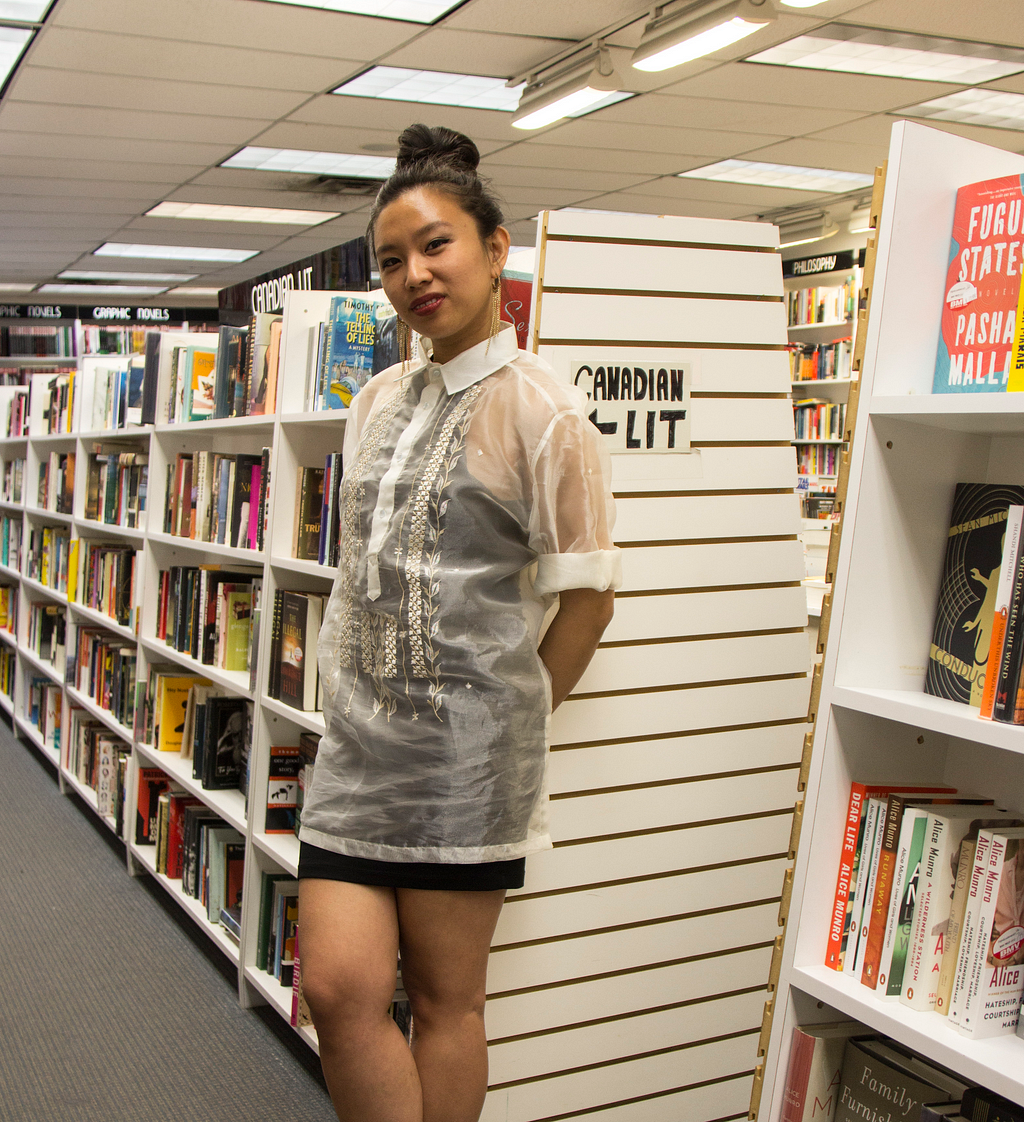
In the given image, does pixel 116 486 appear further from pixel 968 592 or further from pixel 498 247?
pixel 968 592

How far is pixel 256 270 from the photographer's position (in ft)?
32.8

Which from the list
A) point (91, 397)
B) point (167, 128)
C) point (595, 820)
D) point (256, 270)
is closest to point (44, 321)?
point (256, 270)

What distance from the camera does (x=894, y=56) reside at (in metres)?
4.46

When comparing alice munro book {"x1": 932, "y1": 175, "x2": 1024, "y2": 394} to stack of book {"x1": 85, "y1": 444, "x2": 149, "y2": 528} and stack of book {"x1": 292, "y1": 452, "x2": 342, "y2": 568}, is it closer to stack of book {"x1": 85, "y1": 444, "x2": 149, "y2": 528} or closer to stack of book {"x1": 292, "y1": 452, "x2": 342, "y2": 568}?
stack of book {"x1": 292, "y1": 452, "x2": 342, "y2": 568}

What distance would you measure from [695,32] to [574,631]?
10.5ft

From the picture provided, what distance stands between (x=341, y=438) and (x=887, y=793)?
1.67 metres

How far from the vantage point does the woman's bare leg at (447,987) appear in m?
1.42

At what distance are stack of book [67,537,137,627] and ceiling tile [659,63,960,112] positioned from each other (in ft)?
10.7

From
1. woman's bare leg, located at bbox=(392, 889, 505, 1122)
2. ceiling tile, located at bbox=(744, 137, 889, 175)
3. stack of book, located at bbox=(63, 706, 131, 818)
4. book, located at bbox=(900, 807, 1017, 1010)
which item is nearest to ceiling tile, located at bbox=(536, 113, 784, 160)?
ceiling tile, located at bbox=(744, 137, 889, 175)

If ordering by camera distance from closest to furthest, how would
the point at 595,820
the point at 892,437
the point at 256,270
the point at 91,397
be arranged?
1. the point at 892,437
2. the point at 595,820
3. the point at 91,397
4. the point at 256,270

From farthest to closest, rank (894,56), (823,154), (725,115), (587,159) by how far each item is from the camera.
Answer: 1. (587,159)
2. (823,154)
3. (725,115)
4. (894,56)

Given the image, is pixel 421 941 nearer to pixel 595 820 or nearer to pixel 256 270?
pixel 595 820

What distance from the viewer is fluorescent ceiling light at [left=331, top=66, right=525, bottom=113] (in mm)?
4898

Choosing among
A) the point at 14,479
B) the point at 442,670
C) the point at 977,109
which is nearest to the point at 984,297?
the point at 442,670
